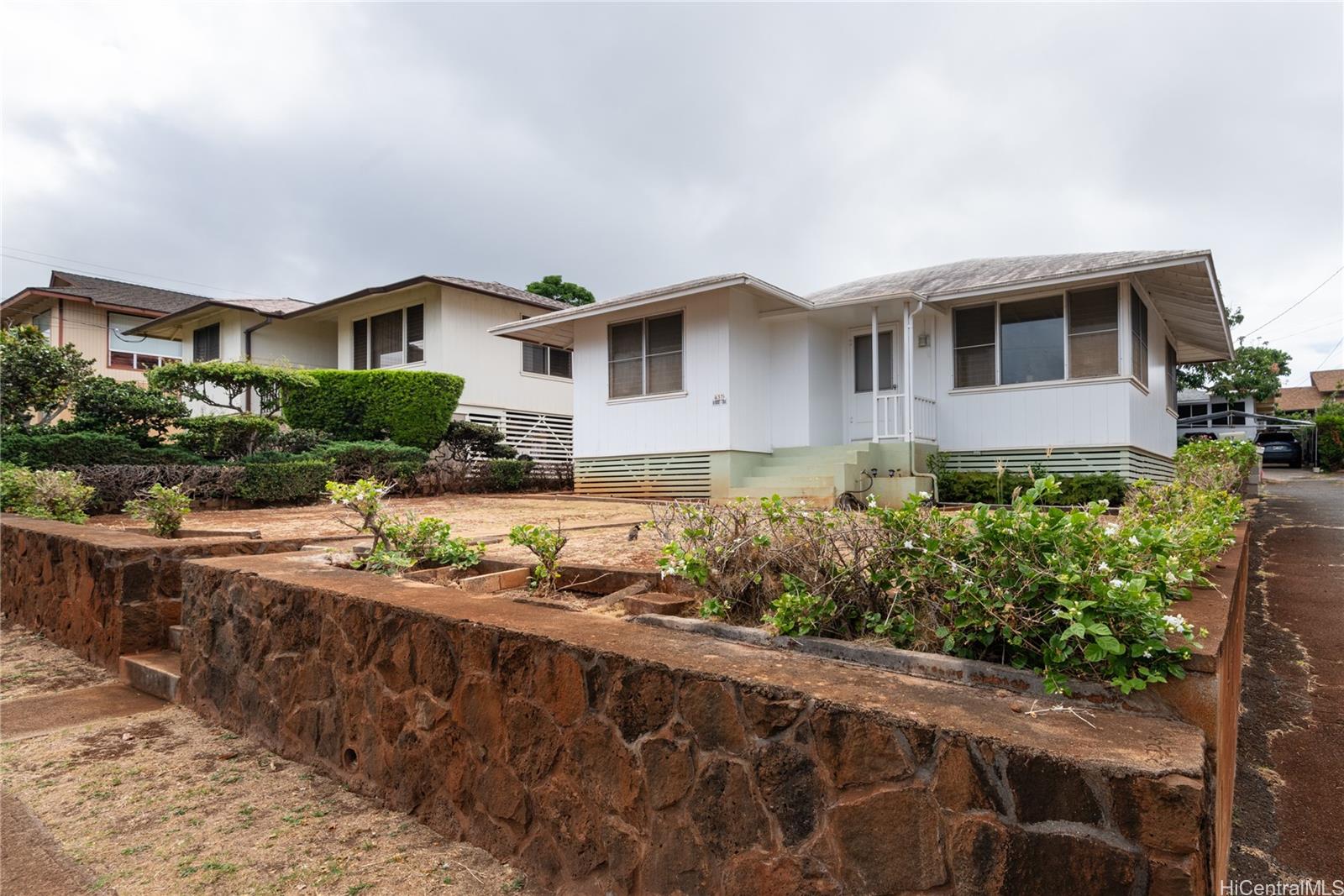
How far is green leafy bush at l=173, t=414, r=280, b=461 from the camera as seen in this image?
1173 cm

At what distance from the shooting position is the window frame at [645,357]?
40.2 ft

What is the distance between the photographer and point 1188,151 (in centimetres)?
1351

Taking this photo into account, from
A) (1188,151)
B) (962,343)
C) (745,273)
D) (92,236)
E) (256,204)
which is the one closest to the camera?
(745,273)

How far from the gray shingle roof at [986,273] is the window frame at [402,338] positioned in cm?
880

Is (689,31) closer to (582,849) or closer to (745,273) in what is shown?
(745,273)

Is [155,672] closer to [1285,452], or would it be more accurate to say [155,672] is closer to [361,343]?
[361,343]

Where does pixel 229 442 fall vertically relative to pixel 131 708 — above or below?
above

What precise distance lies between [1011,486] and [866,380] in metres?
2.97

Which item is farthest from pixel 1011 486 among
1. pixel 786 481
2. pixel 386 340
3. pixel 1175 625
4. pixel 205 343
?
pixel 205 343

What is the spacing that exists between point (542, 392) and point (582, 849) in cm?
1679

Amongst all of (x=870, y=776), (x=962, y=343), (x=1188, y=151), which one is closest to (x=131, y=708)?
(x=870, y=776)

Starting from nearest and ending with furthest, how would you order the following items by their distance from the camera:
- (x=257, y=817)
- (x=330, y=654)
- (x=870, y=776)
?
(x=870, y=776) < (x=257, y=817) < (x=330, y=654)

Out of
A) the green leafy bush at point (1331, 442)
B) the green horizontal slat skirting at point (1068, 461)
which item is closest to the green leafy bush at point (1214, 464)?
the green horizontal slat skirting at point (1068, 461)

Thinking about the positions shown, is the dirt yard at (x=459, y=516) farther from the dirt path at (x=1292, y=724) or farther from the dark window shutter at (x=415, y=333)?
the dirt path at (x=1292, y=724)
